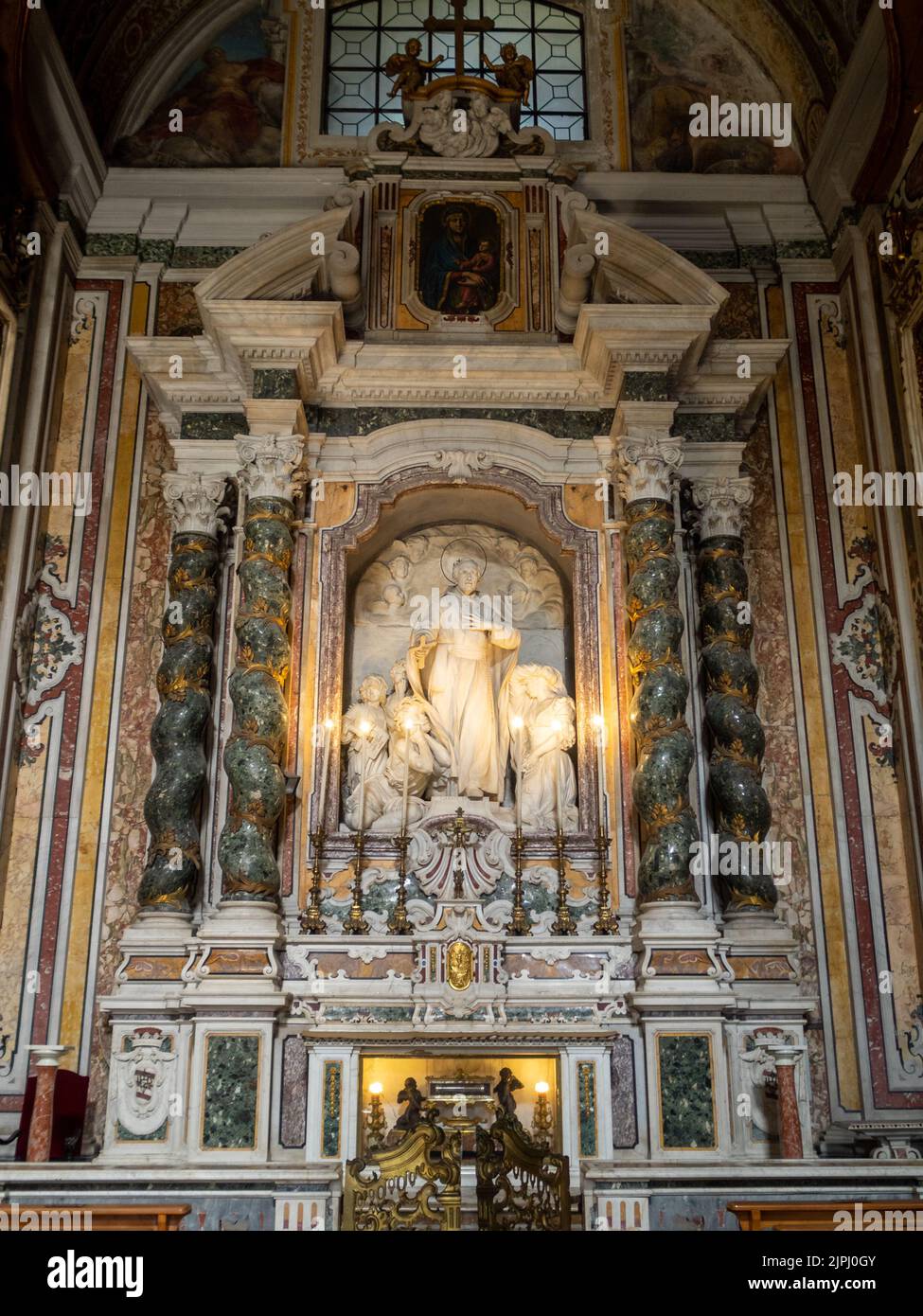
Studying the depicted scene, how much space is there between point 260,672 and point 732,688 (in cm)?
325

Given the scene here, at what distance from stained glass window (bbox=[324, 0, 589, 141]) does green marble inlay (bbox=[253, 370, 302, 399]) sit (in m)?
3.35

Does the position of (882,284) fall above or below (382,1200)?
above

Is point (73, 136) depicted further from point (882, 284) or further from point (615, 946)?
point (615, 946)

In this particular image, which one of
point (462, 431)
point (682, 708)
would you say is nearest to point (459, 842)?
point (682, 708)

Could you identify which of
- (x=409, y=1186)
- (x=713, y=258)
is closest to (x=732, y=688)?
(x=713, y=258)

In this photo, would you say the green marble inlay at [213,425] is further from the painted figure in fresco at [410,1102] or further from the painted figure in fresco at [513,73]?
the painted figure in fresco at [410,1102]

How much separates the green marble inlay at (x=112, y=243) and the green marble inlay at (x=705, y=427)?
15.4 feet

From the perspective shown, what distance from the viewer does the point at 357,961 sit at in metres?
9.19

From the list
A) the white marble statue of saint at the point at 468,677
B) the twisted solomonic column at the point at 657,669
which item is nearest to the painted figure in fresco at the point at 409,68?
the twisted solomonic column at the point at 657,669

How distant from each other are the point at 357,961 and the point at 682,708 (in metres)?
2.72

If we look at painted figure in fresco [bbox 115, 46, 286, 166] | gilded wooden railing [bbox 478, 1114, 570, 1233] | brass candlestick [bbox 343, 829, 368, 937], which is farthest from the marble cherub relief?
painted figure in fresco [bbox 115, 46, 286, 166]

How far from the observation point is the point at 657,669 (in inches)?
376

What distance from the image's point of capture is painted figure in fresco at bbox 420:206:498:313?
37.0 ft

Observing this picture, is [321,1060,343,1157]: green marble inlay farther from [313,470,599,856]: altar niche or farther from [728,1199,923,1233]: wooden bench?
[728,1199,923,1233]: wooden bench
